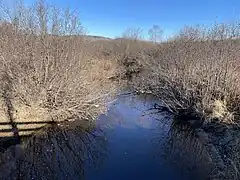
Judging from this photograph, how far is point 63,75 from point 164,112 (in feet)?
16.7

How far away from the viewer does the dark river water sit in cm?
796

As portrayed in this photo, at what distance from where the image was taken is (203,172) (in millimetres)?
7961

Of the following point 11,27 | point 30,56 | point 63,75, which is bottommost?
point 63,75

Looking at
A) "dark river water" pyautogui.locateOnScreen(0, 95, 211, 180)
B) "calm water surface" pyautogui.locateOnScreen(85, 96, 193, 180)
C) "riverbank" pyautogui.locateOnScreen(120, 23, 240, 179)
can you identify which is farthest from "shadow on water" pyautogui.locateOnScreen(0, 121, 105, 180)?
"riverbank" pyautogui.locateOnScreen(120, 23, 240, 179)

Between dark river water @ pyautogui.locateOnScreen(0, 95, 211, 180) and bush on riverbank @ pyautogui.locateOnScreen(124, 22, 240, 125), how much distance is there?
4.05 feet

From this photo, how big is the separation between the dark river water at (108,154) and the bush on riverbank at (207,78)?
4.05 feet

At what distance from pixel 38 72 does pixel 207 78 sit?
6443 mm

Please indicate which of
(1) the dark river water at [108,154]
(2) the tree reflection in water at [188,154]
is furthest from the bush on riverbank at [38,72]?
(2) the tree reflection in water at [188,154]

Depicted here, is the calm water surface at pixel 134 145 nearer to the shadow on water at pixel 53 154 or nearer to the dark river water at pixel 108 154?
the dark river water at pixel 108 154

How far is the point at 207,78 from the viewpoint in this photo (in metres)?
12.1

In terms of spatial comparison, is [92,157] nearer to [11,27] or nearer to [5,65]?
[5,65]

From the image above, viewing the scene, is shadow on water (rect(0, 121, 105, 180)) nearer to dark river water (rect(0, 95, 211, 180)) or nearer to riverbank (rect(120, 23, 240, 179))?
dark river water (rect(0, 95, 211, 180))

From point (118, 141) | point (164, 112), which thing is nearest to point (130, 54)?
point (164, 112)

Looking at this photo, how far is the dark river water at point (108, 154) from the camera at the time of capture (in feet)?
26.1
